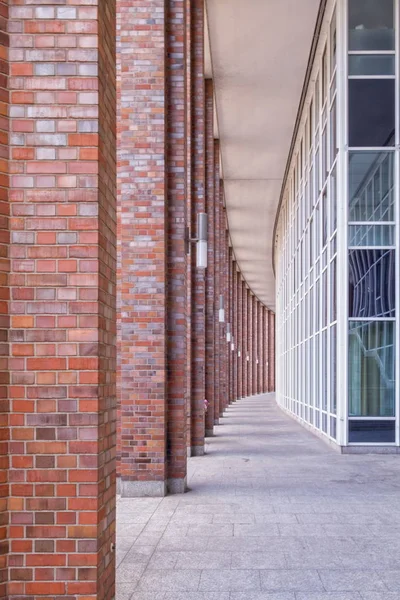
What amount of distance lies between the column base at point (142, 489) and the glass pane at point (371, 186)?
25.4ft

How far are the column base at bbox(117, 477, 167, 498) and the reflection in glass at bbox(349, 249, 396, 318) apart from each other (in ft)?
22.2

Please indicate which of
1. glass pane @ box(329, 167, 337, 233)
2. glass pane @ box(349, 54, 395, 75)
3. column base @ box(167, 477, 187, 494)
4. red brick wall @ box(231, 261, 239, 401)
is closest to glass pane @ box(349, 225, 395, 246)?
glass pane @ box(329, 167, 337, 233)

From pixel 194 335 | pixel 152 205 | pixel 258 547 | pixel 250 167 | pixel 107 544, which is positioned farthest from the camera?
pixel 250 167

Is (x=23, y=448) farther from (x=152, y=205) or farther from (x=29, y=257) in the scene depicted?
(x=152, y=205)

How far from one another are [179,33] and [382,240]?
659cm

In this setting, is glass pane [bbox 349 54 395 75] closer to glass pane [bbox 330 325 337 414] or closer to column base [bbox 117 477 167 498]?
glass pane [bbox 330 325 337 414]

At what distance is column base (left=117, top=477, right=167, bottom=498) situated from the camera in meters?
10.3

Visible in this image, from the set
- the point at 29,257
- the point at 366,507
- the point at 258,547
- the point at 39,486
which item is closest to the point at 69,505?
the point at 39,486

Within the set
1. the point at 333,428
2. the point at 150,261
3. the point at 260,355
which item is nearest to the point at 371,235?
the point at 333,428

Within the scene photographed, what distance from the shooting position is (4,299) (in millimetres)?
3873

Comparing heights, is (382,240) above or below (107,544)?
above

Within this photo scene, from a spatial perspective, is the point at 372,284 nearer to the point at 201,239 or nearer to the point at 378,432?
the point at 378,432

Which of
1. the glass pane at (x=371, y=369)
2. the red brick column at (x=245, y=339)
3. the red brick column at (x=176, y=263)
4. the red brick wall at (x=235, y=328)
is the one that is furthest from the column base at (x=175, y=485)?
the red brick column at (x=245, y=339)

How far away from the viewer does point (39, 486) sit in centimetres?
386
